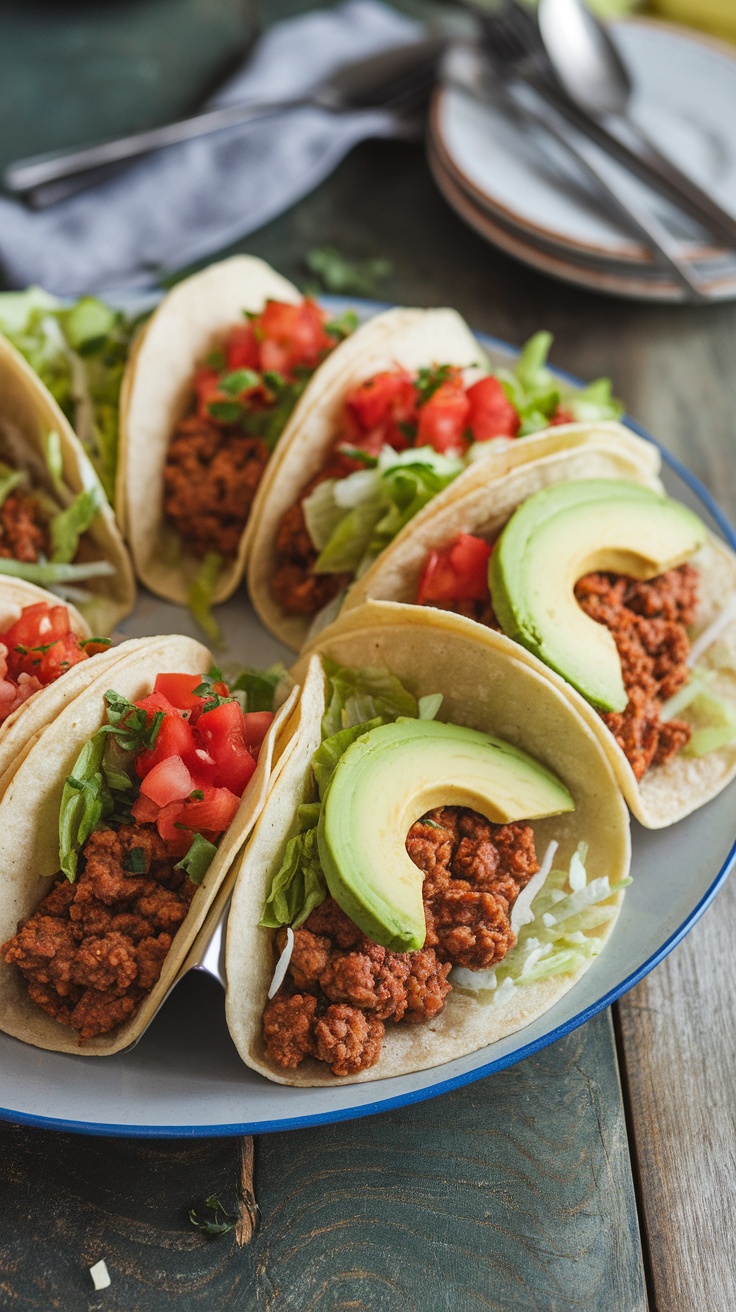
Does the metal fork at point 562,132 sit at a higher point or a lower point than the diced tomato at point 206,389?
higher

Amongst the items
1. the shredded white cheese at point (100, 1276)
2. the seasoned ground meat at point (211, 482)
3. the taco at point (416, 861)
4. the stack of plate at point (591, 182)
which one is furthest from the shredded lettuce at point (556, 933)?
the stack of plate at point (591, 182)

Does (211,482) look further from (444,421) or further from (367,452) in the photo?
(444,421)

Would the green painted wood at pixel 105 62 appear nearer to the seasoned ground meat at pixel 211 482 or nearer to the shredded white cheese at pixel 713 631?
the seasoned ground meat at pixel 211 482

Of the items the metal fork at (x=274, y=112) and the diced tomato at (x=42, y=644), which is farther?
the metal fork at (x=274, y=112)

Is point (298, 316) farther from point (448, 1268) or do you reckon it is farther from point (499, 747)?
point (448, 1268)

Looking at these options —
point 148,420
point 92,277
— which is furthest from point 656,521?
point 92,277

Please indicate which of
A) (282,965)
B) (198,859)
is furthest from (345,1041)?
(198,859)

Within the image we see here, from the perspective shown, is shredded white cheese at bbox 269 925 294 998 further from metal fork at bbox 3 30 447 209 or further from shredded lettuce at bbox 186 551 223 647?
metal fork at bbox 3 30 447 209
